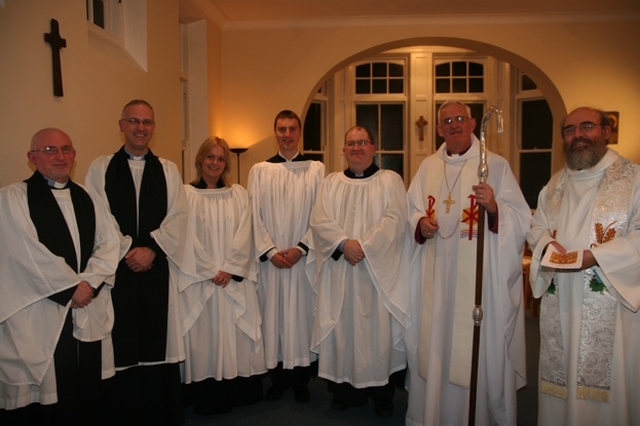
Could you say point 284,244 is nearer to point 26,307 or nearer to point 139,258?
point 139,258

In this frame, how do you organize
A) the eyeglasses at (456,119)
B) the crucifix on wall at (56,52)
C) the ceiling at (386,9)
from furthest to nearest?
the ceiling at (386,9)
the crucifix on wall at (56,52)
the eyeglasses at (456,119)

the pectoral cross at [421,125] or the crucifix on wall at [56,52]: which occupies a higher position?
the pectoral cross at [421,125]

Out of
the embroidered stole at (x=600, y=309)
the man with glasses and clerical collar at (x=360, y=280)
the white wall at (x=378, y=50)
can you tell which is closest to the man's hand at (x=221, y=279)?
the man with glasses and clerical collar at (x=360, y=280)

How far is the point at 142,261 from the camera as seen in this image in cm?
359

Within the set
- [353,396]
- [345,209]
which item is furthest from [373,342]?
[345,209]

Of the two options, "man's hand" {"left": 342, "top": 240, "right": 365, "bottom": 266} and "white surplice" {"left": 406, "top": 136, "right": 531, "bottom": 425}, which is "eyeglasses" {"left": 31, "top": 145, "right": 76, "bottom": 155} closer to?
"man's hand" {"left": 342, "top": 240, "right": 365, "bottom": 266}

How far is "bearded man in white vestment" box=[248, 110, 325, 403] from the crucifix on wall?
1652mm

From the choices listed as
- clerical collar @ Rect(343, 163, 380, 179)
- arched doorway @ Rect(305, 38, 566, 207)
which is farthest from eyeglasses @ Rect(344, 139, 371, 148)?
arched doorway @ Rect(305, 38, 566, 207)

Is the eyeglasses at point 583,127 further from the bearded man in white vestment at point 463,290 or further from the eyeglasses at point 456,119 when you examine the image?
the eyeglasses at point 456,119

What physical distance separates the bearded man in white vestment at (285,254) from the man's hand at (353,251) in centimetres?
48

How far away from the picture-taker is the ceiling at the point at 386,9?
7.56m

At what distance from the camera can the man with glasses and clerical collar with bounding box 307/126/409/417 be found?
13.2 feet

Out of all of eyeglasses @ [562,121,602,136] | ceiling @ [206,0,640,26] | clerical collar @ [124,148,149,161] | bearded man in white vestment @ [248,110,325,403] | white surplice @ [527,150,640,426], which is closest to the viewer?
white surplice @ [527,150,640,426]

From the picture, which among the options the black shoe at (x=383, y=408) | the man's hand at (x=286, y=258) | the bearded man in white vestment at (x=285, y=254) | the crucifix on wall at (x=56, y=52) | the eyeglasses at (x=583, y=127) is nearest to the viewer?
the eyeglasses at (x=583, y=127)
